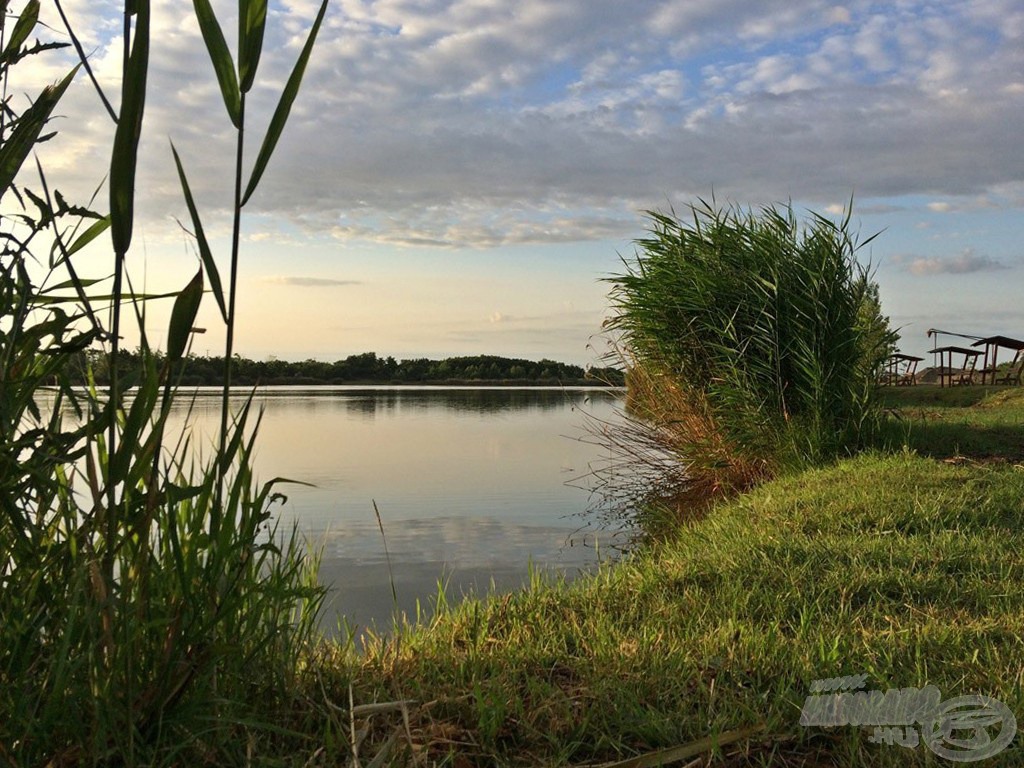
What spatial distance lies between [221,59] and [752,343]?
20.4 ft

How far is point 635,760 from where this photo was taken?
1.72 metres

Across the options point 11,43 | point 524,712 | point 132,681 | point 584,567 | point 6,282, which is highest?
point 11,43

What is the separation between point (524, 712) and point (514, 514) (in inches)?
179

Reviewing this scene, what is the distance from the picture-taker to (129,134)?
1.16 metres

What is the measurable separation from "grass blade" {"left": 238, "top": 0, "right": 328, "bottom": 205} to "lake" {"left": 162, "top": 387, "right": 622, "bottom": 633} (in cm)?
60

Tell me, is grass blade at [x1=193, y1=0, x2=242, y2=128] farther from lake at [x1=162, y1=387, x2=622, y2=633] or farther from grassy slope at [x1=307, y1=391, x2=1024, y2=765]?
grassy slope at [x1=307, y1=391, x2=1024, y2=765]

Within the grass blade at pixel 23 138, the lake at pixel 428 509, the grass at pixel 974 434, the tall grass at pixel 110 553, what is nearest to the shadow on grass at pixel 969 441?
the grass at pixel 974 434

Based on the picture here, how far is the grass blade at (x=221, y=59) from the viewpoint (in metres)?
1.22

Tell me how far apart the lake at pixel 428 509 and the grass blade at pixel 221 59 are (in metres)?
0.68

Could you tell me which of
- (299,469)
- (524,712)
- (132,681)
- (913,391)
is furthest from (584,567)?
(913,391)

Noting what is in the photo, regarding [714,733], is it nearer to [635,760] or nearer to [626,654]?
[635,760]

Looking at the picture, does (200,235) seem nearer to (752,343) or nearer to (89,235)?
(89,235)

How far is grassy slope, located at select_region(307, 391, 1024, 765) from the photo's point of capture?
1884 mm

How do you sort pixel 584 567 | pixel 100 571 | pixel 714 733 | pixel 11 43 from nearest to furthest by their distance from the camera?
1. pixel 100 571
2. pixel 11 43
3. pixel 714 733
4. pixel 584 567
